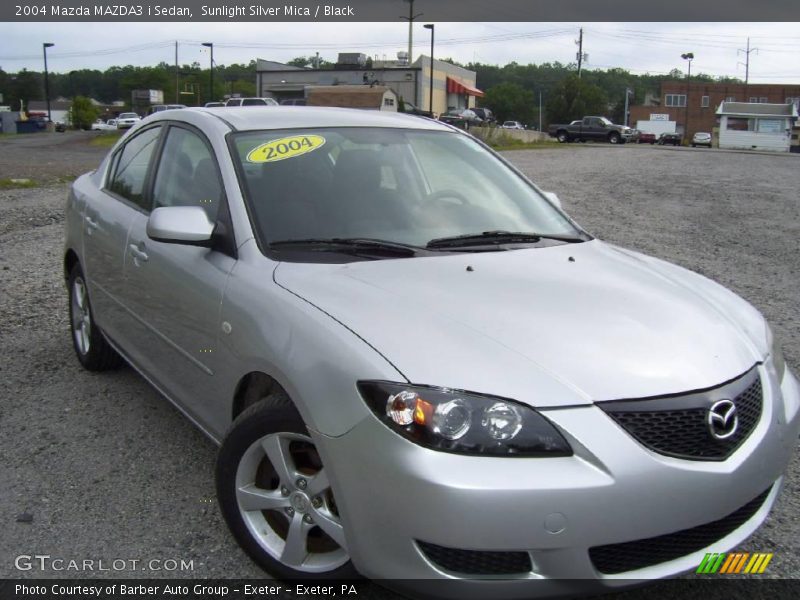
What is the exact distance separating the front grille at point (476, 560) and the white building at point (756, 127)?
2159 inches

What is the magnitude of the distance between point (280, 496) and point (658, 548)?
3.83 ft

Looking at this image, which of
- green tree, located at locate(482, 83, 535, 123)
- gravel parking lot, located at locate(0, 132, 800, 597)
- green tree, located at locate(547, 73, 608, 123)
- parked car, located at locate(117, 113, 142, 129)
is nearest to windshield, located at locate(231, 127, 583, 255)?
gravel parking lot, located at locate(0, 132, 800, 597)

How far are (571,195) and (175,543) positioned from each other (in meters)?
12.1

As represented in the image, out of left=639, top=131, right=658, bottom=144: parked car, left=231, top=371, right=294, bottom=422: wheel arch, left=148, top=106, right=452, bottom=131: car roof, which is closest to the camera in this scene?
left=231, top=371, right=294, bottom=422: wheel arch

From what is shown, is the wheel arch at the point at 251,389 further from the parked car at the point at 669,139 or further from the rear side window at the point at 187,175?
the parked car at the point at 669,139

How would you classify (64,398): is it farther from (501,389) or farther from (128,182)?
(501,389)

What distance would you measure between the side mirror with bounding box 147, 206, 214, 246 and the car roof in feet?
2.05

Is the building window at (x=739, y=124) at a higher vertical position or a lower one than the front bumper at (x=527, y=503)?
higher

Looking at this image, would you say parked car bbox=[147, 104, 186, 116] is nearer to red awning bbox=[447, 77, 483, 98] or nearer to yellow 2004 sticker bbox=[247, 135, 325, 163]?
yellow 2004 sticker bbox=[247, 135, 325, 163]

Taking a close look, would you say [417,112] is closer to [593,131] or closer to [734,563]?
[734,563]

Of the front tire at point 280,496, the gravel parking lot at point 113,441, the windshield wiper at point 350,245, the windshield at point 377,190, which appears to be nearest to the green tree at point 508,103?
the gravel parking lot at point 113,441

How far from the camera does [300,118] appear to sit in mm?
3801

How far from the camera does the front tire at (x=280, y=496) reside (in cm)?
245

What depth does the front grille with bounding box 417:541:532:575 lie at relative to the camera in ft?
6.98
